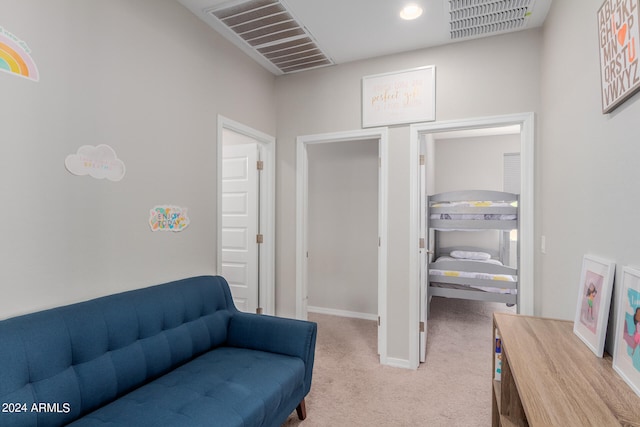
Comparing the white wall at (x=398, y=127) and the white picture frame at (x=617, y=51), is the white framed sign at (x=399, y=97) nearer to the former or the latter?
the white wall at (x=398, y=127)

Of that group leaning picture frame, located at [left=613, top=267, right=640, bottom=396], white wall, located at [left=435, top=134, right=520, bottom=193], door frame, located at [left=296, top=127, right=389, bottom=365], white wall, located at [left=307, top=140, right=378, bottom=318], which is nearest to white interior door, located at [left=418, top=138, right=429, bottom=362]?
door frame, located at [left=296, top=127, right=389, bottom=365]

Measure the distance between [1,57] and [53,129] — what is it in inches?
12.4

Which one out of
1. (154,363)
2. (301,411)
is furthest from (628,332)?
(154,363)

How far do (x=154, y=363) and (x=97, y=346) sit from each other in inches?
12.3

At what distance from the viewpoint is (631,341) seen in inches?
39.7

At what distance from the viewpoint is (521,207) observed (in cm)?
250

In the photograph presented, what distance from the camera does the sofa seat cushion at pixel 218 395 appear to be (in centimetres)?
132

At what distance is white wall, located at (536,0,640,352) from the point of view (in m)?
1.13

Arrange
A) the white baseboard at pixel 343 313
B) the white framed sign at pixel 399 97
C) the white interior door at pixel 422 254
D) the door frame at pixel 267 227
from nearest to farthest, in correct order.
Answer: the white framed sign at pixel 399 97, the white interior door at pixel 422 254, the door frame at pixel 267 227, the white baseboard at pixel 343 313

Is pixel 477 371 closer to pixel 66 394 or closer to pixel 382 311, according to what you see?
pixel 382 311

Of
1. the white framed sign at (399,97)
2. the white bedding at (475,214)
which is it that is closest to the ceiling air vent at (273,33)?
the white framed sign at (399,97)

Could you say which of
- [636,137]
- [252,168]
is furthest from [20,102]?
[636,137]

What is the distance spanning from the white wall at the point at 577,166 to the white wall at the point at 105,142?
7.47ft

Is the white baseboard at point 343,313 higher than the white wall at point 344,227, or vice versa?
the white wall at point 344,227
